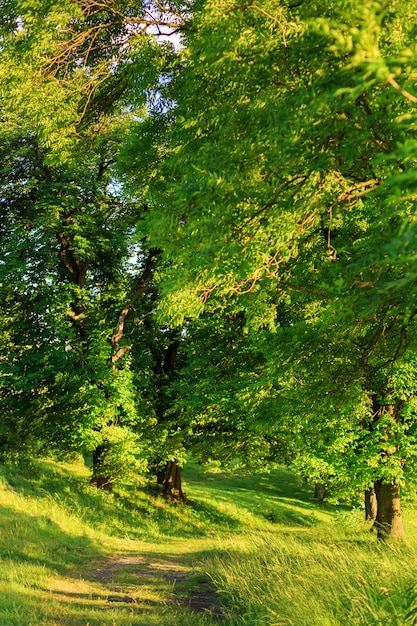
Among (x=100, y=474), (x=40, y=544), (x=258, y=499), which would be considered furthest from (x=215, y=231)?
(x=258, y=499)

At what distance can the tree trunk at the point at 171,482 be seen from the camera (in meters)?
23.8

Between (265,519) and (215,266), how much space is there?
959 inches

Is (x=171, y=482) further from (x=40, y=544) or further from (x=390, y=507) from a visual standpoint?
(x=390, y=507)

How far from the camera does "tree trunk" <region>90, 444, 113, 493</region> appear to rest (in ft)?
63.1

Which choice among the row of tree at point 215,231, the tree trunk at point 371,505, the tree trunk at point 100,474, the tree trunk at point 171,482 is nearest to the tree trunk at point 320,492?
the tree trunk at point 371,505

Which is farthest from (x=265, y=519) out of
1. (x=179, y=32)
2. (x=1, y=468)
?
(x=179, y=32)

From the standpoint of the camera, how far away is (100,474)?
19203mm

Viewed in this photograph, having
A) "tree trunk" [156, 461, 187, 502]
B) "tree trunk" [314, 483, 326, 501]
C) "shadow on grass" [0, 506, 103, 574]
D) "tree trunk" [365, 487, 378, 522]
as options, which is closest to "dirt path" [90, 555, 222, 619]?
"shadow on grass" [0, 506, 103, 574]

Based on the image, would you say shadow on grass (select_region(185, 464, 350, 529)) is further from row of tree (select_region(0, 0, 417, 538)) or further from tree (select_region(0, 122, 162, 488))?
tree (select_region(0, 122, 162, 488))

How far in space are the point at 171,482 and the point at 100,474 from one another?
5554 mm

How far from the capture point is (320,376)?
28.9 ft

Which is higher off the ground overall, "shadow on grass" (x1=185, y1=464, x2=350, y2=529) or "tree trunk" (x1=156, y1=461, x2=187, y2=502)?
"tree trunk" (x1=156, y1=461, x2=187, y2=502)

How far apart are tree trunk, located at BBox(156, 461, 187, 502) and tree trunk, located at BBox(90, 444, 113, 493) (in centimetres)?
397

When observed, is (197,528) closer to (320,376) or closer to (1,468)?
(1,468)
